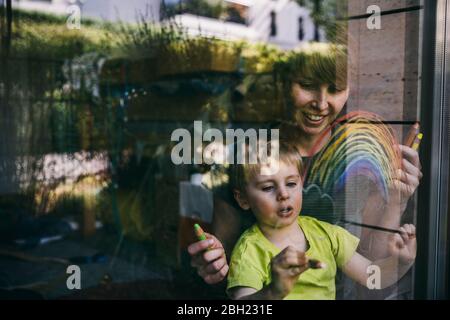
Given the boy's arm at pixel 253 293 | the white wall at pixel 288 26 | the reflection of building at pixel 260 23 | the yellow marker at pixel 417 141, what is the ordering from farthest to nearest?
the white wall at pixel 288 26
the reflection of building at pixel 260 23
the yellow marker at pixel 417 141
the boy's arm at pixel 253 293

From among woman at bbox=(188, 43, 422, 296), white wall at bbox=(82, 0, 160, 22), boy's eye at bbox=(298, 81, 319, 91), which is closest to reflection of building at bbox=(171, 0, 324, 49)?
white wall at bbox=(82, 0, 160, 22)

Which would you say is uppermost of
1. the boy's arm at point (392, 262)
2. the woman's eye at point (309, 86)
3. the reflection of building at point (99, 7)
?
the reflection of building at point (99, 7)

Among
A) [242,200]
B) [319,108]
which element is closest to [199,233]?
[242,200]

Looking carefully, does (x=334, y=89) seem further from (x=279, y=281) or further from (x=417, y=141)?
(x=279, y=281)

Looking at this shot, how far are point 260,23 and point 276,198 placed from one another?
159 cm

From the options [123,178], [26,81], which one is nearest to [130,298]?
[123,178]

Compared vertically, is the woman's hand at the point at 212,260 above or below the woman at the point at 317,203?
below

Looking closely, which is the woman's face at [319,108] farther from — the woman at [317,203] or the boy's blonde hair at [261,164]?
the boy's blonde hair at [261,164]

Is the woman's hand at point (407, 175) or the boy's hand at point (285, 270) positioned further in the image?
the woman's hand at point (407, 175)

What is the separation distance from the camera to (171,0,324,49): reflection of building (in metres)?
3.00

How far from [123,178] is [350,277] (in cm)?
162

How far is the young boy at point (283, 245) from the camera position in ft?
6.50

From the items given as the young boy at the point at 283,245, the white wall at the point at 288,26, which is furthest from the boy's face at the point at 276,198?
the white wall at the point at 288,26
